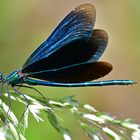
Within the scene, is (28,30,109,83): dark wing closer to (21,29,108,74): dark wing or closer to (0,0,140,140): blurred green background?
(21,29,108,74): dark wing

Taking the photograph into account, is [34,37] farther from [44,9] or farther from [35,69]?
[35,69]

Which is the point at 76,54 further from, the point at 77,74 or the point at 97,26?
the point at 97,26

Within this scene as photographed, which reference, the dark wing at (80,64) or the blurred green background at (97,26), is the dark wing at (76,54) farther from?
the blurred green background at (97,26)

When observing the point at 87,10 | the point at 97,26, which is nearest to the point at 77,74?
the point at 87,10

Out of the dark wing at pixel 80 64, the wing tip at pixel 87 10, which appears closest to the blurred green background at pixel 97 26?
the dark wing at pixel 80 64

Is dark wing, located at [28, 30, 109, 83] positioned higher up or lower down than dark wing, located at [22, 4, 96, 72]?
lower down

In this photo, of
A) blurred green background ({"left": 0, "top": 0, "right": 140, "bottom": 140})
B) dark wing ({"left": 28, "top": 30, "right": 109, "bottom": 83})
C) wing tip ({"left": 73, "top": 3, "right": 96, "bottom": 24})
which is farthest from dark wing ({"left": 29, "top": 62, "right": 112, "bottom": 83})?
blurred green background ({"left": 0, "top": 0, "right": 140, "bottom": 140})
